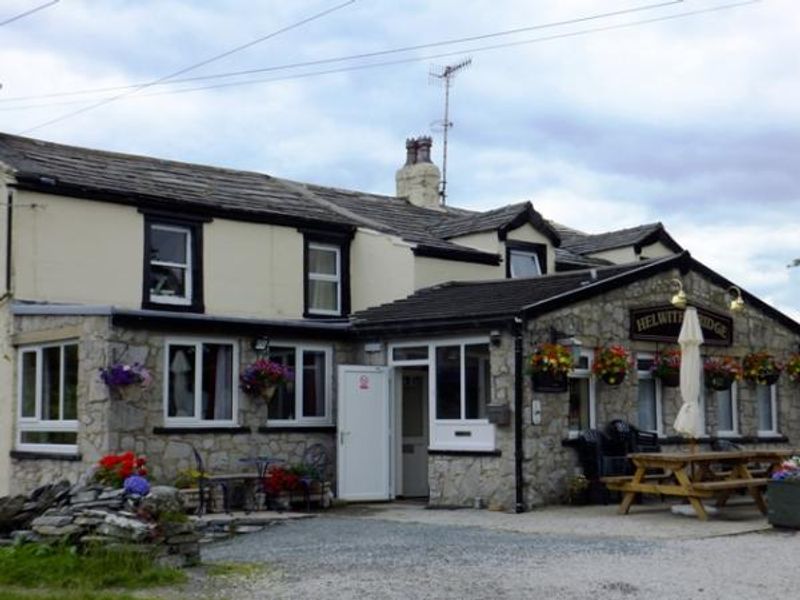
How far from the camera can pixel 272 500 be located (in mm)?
16734

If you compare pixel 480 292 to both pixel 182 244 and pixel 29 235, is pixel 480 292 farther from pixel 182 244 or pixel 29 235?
pixel 29 235

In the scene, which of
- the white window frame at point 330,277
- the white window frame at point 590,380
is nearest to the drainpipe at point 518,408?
the white window frame at point 590,380

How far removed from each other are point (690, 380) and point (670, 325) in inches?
127

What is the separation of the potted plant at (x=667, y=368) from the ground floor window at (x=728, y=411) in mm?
1841

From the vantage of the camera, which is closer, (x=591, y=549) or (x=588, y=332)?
Answer: (x=591, y=549)

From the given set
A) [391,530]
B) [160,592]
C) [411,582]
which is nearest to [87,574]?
[160,592]

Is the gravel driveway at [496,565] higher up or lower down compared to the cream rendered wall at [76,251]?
lower down

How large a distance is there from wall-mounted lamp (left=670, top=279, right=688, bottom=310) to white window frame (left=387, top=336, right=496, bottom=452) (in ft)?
9.58

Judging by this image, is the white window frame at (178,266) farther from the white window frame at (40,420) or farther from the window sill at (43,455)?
the window sill at (43,455)

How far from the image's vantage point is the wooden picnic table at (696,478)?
1473 centimetres

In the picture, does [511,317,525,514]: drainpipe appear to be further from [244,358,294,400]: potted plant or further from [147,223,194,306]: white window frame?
[147,223,194,306]: white window frame

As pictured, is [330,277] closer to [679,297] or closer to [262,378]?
[262,378]

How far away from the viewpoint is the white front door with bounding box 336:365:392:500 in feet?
58.5

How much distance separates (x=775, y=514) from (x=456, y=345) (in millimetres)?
5504
